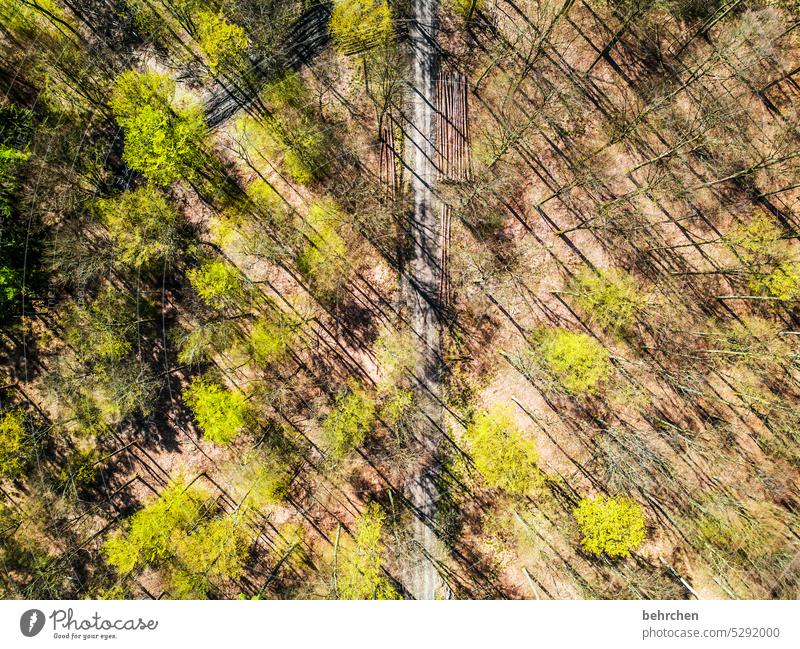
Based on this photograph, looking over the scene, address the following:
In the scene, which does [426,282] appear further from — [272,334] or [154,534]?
[154,534]

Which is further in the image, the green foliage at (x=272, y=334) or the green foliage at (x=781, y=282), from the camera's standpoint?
the green foliage at (x=272, y=334)

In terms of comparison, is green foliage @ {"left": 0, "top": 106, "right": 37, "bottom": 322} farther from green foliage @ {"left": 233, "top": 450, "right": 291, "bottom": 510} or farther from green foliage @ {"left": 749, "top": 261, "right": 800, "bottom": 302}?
green foliage @ {"left": 749, "top": 261, "right": 800, "bottom": 302}

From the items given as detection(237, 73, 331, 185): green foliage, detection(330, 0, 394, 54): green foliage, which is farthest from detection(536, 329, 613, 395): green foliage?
detection(330, 0, 394, 54): green foliage

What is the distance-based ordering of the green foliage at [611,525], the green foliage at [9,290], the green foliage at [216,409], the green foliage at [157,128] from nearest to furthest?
the green foliage at [9,290], the green foliage at [157,128], the green foliage at [611,525], the green foliage at [216,409]

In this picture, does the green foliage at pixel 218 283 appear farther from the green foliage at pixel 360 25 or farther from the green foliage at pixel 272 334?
the green foliage at pixel 360 25

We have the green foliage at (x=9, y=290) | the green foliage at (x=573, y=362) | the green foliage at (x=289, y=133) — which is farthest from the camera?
A: the green foliage at (x=573, y=362)

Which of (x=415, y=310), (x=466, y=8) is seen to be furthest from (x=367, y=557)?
(x=466, y=8)
